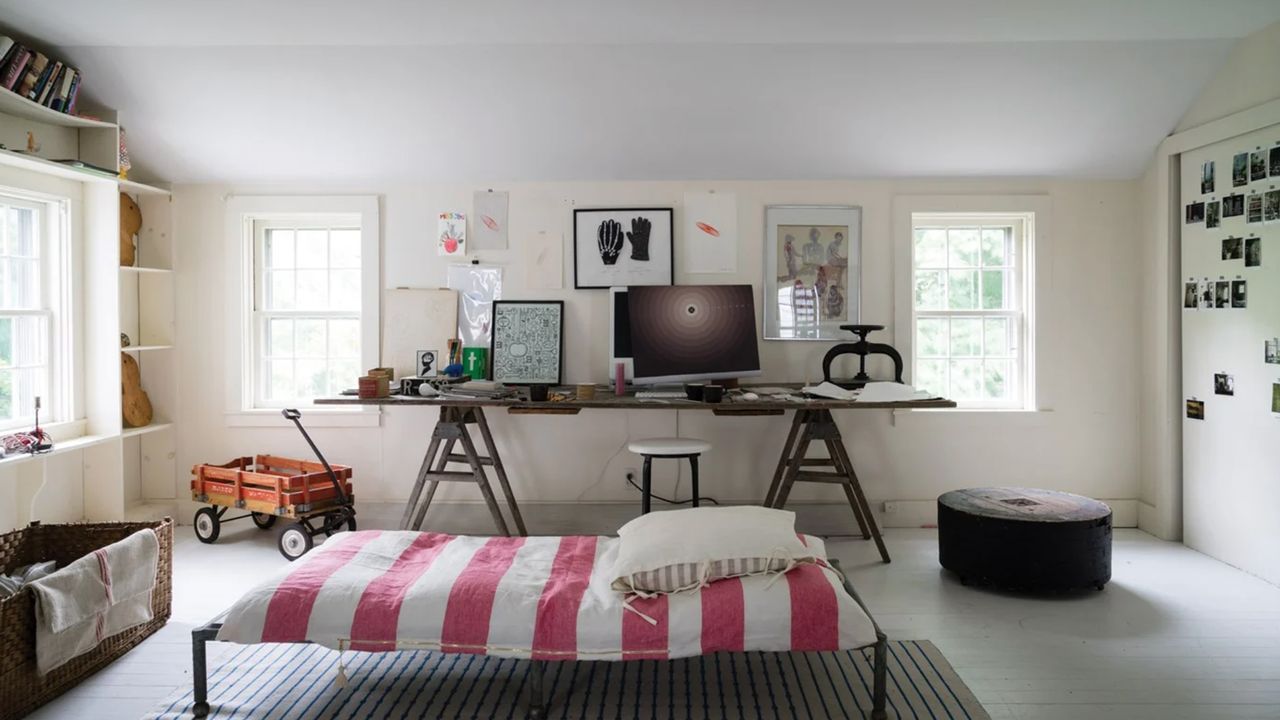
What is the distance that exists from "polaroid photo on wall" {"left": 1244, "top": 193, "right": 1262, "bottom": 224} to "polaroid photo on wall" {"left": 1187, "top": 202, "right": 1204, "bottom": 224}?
1.22 feet

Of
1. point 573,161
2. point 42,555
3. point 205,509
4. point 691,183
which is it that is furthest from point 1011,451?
point 42,555

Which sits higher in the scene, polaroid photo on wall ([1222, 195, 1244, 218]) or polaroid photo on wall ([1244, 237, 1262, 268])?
polaroid photo on wall ([1222, 195, 1244, 218])

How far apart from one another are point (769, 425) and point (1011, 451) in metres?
1.60

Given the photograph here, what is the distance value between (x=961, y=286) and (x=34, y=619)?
516 centimetres

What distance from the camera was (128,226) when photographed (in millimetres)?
4949

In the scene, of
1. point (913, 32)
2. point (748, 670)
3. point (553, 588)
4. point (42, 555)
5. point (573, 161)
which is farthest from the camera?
point (573, 161)

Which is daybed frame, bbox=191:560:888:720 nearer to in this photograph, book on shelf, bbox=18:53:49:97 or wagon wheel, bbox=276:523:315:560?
wagon wheel, bbox=276:523:315:560

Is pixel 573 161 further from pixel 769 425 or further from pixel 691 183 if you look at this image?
pixel 769 425

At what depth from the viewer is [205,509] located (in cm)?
468

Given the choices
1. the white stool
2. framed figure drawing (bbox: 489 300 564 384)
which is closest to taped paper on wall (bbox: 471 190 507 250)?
framed figure drawing (bbox: 489 300 564 384)

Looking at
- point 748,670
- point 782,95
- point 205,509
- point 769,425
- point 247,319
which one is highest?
point 782,95

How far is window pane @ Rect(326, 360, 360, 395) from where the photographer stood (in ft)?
17.2

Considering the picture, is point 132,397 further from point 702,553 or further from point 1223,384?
point 1223,384

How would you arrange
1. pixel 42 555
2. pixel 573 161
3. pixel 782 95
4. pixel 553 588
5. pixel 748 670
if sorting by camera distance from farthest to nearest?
pixel 573 161 → pixel 782 95 → pixel 42 555 → pixel 748 670 → pixel 553 588
